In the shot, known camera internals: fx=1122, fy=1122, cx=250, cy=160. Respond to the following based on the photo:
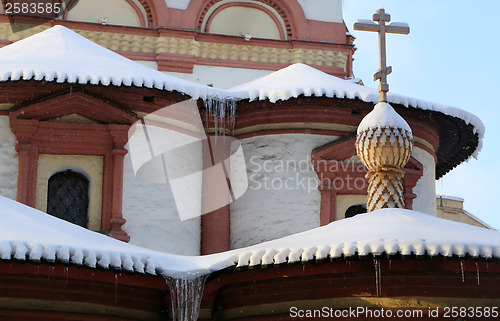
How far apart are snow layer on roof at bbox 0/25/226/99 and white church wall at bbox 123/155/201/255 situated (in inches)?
37.1

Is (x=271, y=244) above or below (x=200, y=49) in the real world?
below

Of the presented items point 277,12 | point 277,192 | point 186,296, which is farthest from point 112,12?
point 186,296

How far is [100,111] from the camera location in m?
12.8

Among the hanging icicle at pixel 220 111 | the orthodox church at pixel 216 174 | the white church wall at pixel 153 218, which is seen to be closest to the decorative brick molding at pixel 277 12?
the orthodox church at pixel 216 174

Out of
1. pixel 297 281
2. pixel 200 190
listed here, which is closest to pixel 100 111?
pixel 200 190

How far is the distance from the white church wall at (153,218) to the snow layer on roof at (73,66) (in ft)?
3.09

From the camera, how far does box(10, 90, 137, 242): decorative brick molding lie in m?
12.5

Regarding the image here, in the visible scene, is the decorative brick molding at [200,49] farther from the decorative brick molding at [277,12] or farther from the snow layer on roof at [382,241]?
the snow layer on roof at [382,241]

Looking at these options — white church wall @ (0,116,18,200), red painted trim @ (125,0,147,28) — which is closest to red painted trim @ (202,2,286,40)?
red painted trim @ (125,0,147,28)

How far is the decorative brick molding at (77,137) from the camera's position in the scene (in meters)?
12.5

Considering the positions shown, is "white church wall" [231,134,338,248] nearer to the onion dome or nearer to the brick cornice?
the onion dome

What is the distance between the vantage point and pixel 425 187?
13945 mm

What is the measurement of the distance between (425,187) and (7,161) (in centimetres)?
510

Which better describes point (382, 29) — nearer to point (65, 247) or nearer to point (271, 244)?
point (271, 244)
